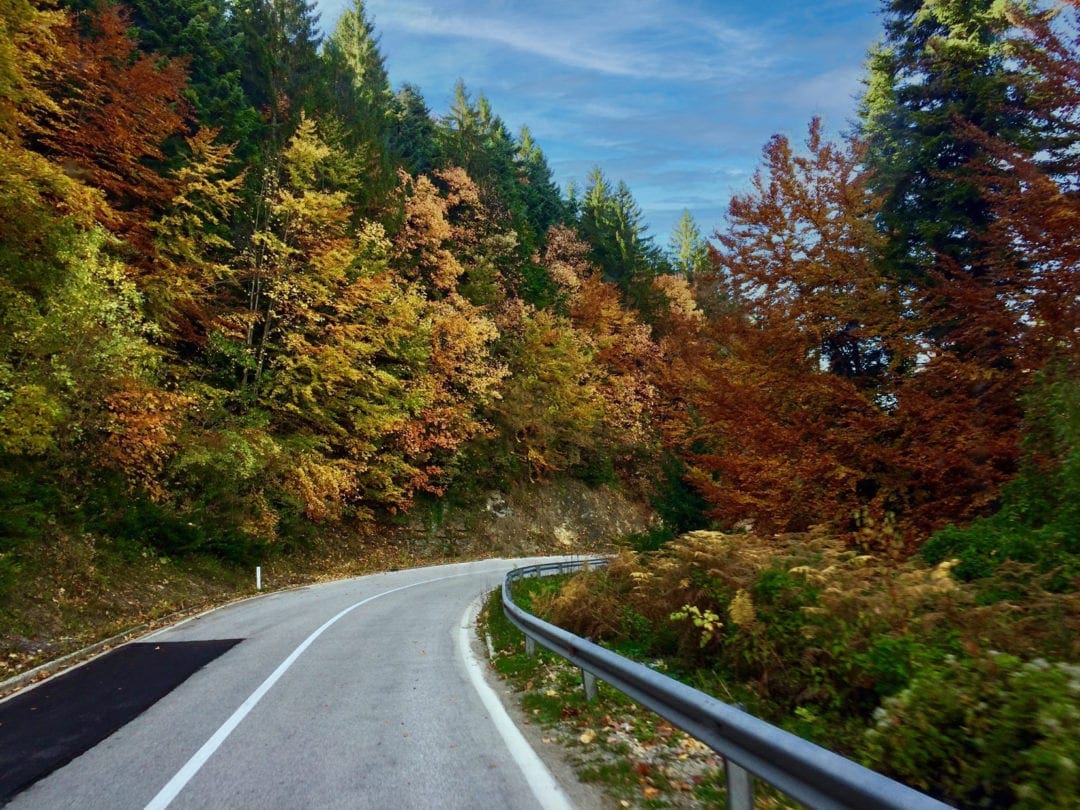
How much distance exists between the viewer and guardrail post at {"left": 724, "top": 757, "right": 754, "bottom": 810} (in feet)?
11.4

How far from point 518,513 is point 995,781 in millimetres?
34833

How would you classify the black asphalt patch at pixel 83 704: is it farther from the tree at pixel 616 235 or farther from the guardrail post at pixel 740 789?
the tree at pixel 616 235

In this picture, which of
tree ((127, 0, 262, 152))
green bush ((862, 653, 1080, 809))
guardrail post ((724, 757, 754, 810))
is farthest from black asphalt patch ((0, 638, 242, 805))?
tree ((127, 0, 262, 152))

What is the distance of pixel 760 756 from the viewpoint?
3158 millimetres

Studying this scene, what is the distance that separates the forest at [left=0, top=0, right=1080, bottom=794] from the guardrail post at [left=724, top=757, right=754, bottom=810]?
617 cm

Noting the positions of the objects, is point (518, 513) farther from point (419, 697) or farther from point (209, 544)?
point (419, 697)

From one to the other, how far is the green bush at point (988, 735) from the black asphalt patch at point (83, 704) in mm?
5988

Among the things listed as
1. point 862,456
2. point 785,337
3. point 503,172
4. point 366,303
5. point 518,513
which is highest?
point 503,172

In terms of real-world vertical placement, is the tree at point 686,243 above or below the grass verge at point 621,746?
above

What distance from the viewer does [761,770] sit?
3111mm

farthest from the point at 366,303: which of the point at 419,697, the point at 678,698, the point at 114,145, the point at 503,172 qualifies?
the point at 503,172

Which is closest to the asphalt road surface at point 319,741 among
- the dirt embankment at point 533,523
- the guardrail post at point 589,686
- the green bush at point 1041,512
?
the guardrail post at point 589,686

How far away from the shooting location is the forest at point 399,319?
41.8ft

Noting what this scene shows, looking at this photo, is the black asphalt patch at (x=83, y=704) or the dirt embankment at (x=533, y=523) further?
the dirt embankment at (x=533, y=523)
